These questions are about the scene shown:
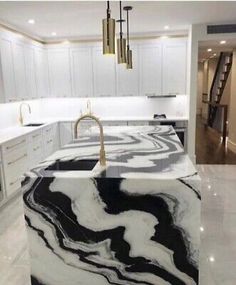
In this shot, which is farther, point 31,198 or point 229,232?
point 229,232

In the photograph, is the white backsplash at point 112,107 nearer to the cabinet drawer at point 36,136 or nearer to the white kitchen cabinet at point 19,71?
the white kitchen cabinet at point 19,71

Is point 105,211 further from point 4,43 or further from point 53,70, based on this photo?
point 53,70

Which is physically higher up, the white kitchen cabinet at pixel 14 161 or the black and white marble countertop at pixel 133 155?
the black and white marble countertop at pixel 133 155

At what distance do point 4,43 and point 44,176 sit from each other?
132 inches

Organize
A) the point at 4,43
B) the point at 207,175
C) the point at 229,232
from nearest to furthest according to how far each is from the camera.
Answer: the point at 229,232
the point at 4,43
the point at 207,175

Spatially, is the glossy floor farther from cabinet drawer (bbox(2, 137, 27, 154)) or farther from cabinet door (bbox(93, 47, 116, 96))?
cabinet door (bbox(93, 47, 116, 96))

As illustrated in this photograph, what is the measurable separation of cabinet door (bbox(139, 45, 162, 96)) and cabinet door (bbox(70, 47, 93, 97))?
44.8 inches

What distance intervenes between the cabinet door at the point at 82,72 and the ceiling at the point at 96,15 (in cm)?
52

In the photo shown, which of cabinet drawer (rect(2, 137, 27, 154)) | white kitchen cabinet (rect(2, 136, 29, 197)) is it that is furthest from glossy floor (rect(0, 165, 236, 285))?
cabinet drawer (rect(2, 137, 27, 154))

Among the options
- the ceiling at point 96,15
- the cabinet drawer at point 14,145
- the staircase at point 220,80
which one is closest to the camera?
the ceiling at point 96,15

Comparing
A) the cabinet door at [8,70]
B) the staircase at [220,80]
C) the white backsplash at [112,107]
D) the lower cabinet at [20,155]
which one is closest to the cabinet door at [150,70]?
the white backsplash at [112,107]

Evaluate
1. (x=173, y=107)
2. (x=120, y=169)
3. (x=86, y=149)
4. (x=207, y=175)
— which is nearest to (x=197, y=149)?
(x=173, y=107)

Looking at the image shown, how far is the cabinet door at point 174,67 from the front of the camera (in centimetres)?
573

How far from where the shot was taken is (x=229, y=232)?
3041 mm
